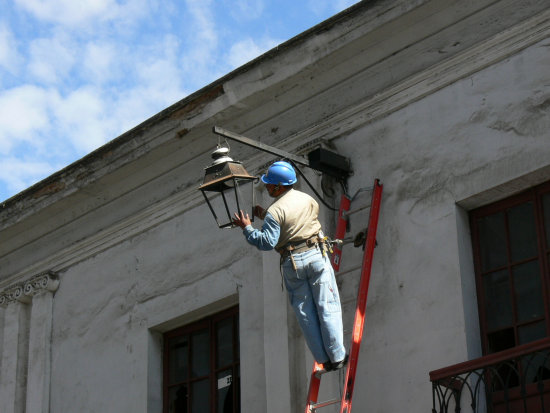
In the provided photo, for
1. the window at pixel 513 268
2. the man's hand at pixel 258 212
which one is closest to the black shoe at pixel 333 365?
the window at pixel 513 268

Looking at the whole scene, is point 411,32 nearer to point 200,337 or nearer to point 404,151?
point 404,151

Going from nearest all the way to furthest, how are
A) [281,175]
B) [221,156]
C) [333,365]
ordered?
[333,365] < [281,175] < [221,156]

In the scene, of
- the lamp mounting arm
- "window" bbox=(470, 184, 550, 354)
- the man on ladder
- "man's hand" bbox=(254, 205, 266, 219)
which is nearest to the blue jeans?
the man on ladder

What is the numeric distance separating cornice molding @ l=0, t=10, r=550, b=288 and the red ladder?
68cm

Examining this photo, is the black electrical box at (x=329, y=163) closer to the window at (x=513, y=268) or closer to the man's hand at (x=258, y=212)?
the man's hand at (x=258, y=212)

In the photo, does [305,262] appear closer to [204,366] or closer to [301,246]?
[301,246]

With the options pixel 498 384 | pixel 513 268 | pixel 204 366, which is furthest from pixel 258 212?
pixel 204 366

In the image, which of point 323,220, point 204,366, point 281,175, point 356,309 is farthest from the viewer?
point 204,366

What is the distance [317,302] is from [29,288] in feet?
15.6

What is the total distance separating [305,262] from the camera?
9.19 m

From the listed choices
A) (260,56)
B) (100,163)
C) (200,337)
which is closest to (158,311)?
(200,337)

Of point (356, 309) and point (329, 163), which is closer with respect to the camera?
point (356, 309)

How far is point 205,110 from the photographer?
38.0 ft

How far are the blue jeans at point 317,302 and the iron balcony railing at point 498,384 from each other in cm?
72
